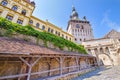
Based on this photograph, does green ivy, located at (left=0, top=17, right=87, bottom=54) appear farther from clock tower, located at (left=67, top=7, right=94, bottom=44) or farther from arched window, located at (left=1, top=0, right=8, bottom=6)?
clock tower, located at (left=67, top=7, right=94, bottom=44)

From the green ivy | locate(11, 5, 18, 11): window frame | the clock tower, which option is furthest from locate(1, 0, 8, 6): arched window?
the clock tower

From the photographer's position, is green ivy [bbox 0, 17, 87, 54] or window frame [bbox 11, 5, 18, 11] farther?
window frame [bbox 11, 5, 18, 11]

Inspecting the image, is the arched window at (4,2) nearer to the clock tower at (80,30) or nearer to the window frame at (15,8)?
the window frame at (15,8)

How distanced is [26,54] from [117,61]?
82.5 ft

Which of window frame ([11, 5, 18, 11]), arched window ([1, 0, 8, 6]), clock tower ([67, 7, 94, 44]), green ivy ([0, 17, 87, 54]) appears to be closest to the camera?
green ivy ([0, 17, 87, 54])

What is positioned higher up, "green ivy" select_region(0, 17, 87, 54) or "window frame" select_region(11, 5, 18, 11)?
"window frame" select_region(11, 5, 18, 11)

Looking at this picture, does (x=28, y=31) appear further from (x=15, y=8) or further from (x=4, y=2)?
(x=4, y=2)

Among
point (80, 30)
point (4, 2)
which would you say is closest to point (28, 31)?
point (4, 2)

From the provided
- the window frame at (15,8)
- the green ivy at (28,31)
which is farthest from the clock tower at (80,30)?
the window frame at (15,8)

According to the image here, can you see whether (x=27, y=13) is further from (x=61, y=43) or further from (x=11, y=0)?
(x=61, y=43)

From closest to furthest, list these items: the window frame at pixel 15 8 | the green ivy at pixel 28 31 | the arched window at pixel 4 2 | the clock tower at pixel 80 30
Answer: the green ivy at pixel 28 31 → the arched window at pixel 4 2 → the window frame at pixel 15 8 → the clock tower at pixel 80 30

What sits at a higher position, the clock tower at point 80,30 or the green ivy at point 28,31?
the clock tower at point 80,30

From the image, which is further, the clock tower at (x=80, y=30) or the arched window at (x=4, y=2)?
the clock tower at (x=80, y=30)

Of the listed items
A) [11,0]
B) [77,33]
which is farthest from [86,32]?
[11,0]
